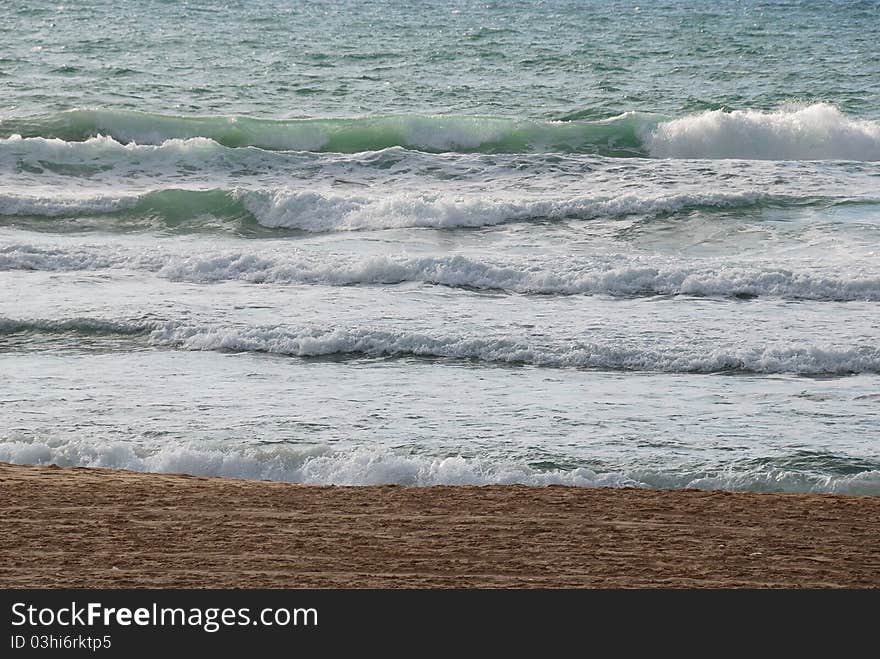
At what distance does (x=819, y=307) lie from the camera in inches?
455

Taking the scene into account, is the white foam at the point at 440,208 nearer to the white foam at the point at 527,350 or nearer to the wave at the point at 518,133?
the wave at the point at 518,133

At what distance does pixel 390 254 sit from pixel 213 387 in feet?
16.0

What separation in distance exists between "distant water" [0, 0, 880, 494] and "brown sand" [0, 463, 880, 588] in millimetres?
557

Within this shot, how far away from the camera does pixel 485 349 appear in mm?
10000

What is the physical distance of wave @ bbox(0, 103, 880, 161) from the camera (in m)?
21.3

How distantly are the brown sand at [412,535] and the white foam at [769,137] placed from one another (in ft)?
49.9

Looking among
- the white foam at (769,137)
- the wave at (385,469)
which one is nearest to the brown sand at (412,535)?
the wave at (385,469)

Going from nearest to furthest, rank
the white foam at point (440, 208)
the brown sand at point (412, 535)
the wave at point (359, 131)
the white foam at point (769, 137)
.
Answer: the brown sand at point (412, 535)
the white foam at point (440, 208)
the white foam at point (769, 137)
the wave at point (359, 131)

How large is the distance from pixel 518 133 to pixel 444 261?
30.4 ft

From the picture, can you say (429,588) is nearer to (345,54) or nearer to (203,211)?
(203,211)

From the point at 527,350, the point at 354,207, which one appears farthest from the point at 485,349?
the point at 354,207

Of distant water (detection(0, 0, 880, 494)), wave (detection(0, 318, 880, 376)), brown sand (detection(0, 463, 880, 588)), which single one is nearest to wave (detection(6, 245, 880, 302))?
distant water (detection(0, 0, 880, 494))

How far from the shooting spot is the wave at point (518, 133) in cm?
2127

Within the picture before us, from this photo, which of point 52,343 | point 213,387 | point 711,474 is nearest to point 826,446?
point 711,474
